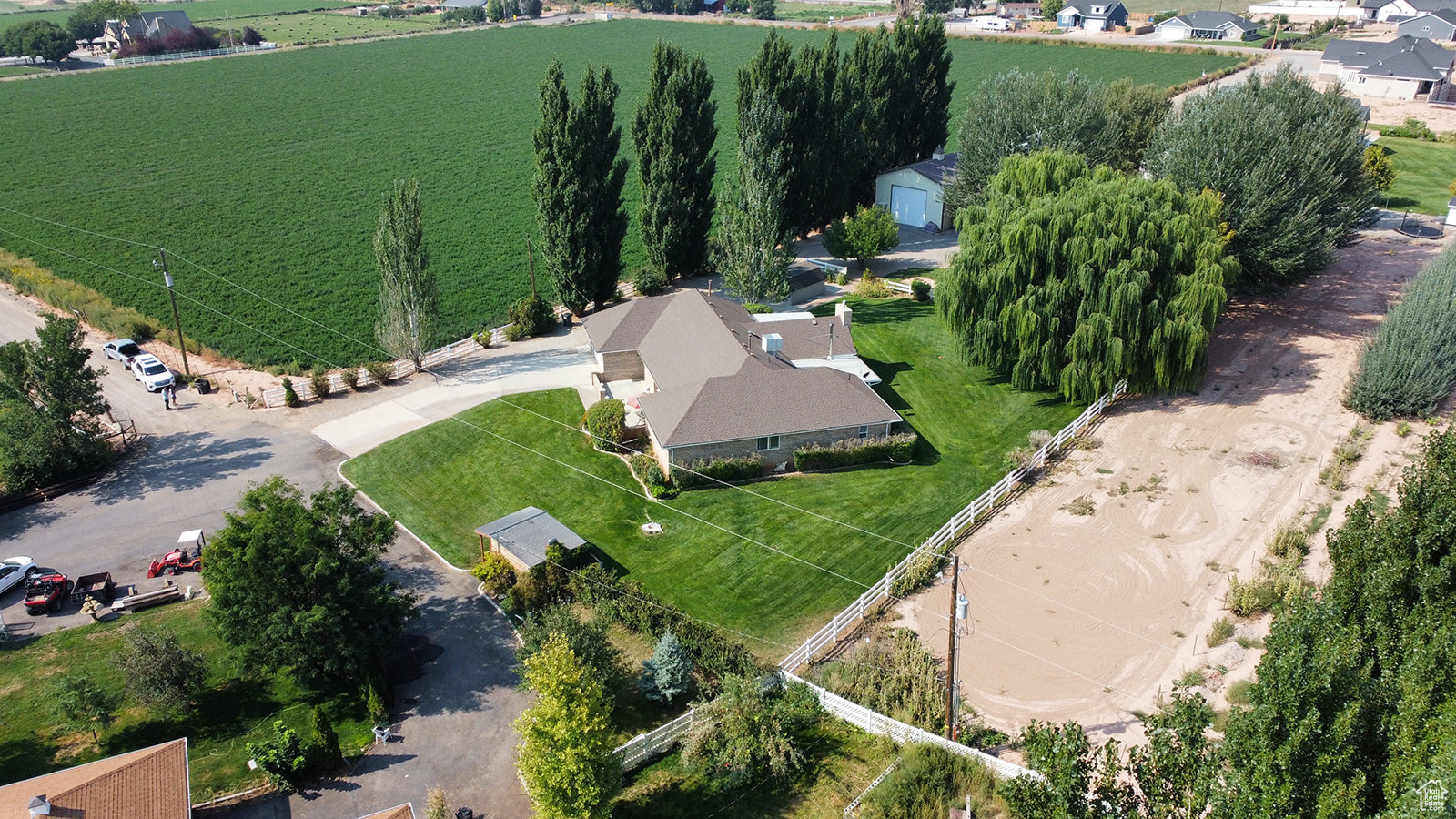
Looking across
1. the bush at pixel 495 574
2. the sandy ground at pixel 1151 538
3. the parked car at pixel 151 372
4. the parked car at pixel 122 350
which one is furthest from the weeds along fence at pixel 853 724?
the parked car at pixel 122 350

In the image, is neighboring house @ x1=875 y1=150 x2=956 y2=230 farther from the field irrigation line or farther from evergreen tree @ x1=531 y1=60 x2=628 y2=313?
the field irrigation line

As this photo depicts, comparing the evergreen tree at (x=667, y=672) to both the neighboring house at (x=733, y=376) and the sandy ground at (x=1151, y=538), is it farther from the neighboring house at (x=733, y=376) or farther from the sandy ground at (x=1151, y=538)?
the neighboring house at (x=733, y=376)

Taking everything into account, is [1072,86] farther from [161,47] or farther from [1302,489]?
[161,47]

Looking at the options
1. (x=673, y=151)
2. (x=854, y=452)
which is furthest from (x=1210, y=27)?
(x=854, y=452)

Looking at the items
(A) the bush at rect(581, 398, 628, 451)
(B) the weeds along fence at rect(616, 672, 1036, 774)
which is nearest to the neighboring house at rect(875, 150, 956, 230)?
(A) the bush at rect(581, 398, 628, 451)

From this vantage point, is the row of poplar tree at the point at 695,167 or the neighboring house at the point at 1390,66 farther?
the neighboring house at the point at 1390,66

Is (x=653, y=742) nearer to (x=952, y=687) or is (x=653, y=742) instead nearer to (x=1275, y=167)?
(x=952, y=687)

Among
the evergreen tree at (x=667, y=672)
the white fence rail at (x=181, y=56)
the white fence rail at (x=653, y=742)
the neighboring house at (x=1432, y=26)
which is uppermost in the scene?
the white fence rail at (x=181, y=56)
